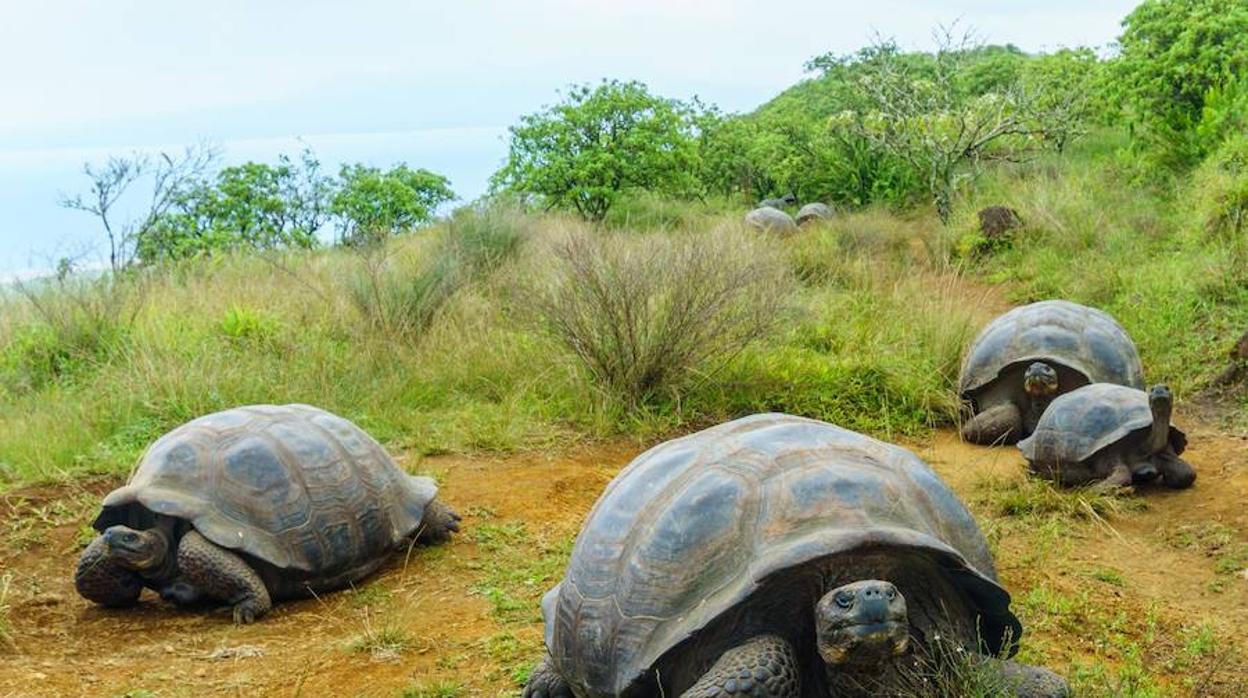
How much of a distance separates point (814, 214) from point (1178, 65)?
20.2ft

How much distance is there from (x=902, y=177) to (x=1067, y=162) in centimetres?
324

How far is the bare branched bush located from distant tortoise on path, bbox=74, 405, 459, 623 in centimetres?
265

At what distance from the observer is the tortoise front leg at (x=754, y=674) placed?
2414 mm

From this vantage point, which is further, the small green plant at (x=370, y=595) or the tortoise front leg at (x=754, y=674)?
the small green plant at (x=370, y=595)

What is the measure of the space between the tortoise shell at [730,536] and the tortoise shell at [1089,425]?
3060 mm

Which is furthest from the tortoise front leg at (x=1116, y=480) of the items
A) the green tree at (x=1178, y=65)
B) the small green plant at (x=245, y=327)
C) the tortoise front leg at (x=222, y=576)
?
the green tree at (x=1178, y=65)

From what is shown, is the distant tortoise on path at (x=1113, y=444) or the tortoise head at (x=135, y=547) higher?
the tortoise head at (x=135, y=547)

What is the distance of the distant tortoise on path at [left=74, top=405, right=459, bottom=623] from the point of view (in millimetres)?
4395

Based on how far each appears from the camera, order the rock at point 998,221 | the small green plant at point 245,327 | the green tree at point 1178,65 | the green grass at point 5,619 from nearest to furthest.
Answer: the green grass at point 5,619
the small green plant at point 245,327
the rock at point 998,221
the green tree at point 1178,65

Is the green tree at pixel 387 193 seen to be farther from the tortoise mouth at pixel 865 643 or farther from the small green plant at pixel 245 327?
the tortoise mouth at pixel 865 643

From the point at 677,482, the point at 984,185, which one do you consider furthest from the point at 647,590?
the point at 984,185

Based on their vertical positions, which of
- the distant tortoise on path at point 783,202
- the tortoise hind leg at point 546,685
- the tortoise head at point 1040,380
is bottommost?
the distant tortoise on path at point 783,202

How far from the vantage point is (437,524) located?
204 inches

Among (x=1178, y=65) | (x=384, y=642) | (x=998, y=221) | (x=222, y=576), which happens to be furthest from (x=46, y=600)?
(x=1178, y=65)
